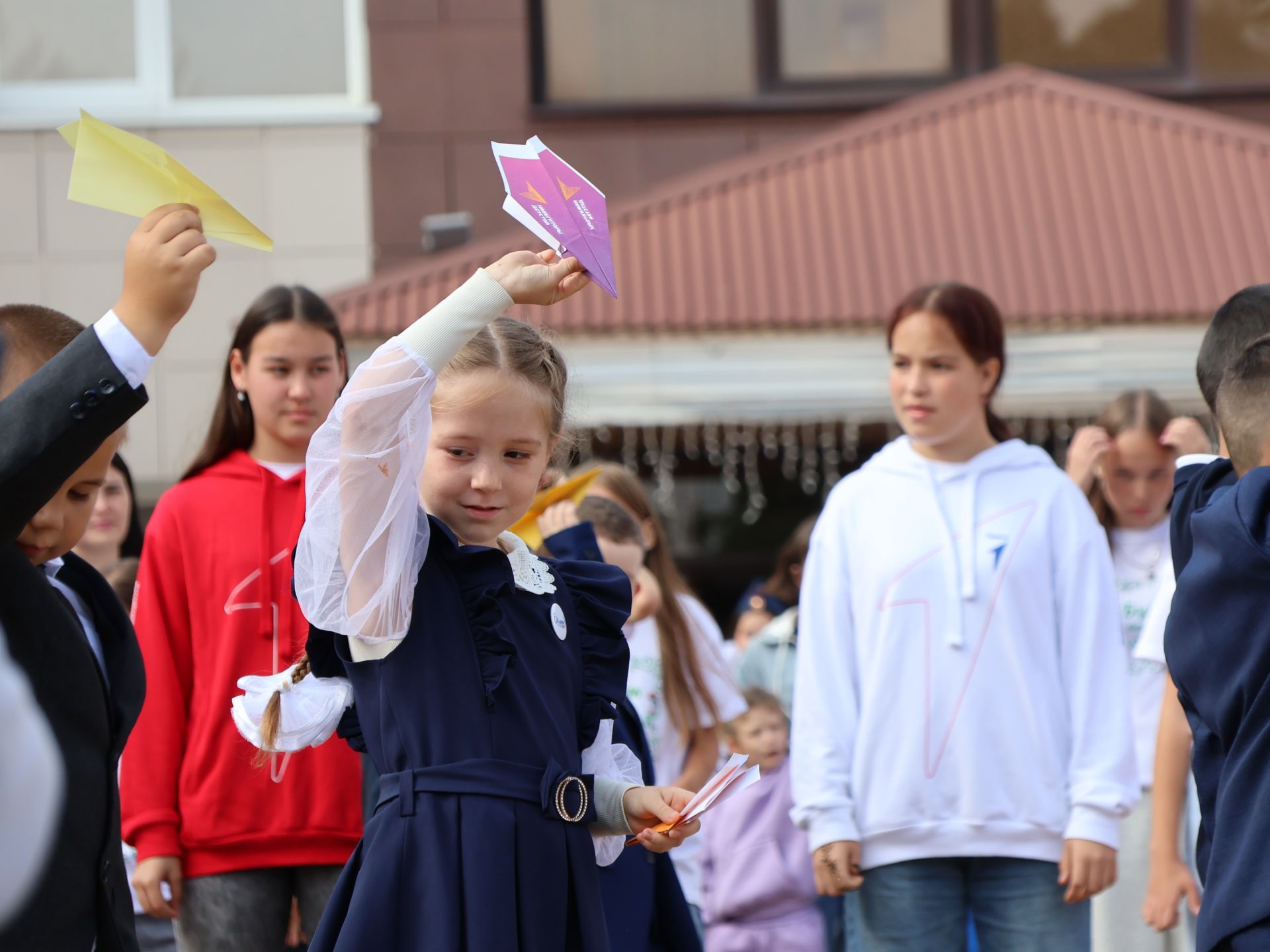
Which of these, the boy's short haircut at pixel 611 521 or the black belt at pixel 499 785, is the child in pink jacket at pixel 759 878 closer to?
the boy's short haircut at pixel 611 521

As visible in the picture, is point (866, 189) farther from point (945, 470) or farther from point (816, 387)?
point (945, 470)

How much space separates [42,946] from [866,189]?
5927 millimetres

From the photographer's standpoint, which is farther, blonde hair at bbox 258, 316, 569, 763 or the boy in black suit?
blonde hair at bbox 258, 316, 569, 763

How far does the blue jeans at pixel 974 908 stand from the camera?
2.72 metres

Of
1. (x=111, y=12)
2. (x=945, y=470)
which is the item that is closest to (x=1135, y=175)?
(x=945, y=470)

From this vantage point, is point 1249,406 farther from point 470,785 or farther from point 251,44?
point 251,44

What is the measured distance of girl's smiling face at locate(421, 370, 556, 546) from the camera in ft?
6.35

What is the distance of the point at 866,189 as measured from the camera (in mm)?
7074

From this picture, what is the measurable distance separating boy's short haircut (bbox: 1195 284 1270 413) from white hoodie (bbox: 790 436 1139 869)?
0.58 meters

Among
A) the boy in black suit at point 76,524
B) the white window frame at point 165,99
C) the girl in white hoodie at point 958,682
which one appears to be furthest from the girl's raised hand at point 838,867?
the white window frame at point 165,99

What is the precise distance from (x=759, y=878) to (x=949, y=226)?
142 inches

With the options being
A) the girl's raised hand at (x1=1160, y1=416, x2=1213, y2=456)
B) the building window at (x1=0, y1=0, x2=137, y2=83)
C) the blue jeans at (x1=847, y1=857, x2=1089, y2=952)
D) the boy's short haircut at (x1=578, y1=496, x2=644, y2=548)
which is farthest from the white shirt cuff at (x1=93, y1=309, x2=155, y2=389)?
the building window at (x1=0, y1=0, x2=137, y2=83)

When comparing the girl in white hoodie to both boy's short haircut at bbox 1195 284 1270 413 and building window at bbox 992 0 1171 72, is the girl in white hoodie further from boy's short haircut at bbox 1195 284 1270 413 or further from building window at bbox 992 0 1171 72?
building window at bbox 992 0 1171 72

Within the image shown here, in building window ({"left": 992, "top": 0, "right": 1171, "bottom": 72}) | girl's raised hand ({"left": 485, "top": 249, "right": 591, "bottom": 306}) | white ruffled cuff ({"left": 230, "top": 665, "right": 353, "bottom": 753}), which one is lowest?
white ruffled cuff ({"left": 230, "top": 665, "right": 353, "bottom": 753})
